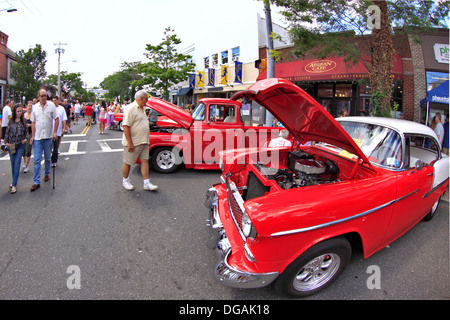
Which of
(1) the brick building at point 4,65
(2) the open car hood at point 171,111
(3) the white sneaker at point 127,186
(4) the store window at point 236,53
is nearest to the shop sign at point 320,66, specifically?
(4) the store window at point 236,53

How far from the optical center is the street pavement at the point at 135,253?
2.42 metres

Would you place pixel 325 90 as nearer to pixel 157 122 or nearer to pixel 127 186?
pixel 157 122

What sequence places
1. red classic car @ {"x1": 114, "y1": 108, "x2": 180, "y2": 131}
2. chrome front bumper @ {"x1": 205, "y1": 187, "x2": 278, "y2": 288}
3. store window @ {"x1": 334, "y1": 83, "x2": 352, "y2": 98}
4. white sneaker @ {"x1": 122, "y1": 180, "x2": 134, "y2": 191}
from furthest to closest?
store window @ {"x1": 334, "y1": 83, "x2": 352, "y2": 98} < red classic car @ {"x1": 114, "y1": 108, "x2": 180, "y2": 131} < white sneaker @ {"x1": 122, "y1": 180, "x2": 134, "y2": 191} < chrome front bumper @ {"x1": 205, "y1": 187, "x2": 278, "y2": 288}

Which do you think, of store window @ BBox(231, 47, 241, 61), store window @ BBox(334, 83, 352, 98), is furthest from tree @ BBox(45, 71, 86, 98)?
store window @ BBox(334, 83, 352, 98)

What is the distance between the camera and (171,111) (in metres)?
5.97

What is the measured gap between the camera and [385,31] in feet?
21.6

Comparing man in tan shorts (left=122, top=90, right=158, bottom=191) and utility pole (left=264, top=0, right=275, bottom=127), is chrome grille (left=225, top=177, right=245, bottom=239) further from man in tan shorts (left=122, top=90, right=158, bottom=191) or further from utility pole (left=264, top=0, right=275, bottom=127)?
utility pole (left=264, top=0, right=275, bottom=127)

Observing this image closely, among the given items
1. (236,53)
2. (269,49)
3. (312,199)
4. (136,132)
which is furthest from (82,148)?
(236,53)

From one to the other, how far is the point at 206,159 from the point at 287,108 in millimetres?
3592

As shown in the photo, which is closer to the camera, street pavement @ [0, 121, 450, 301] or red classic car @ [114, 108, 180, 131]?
street pavement @ [0, 121, 450, 301]

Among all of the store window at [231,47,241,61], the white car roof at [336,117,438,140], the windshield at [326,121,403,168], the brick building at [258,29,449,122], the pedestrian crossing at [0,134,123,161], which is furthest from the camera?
the store window at [231,47,241,61]

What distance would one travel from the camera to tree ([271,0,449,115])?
262 inches

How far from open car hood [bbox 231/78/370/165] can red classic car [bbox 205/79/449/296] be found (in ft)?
0.04

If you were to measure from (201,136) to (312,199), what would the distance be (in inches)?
168
